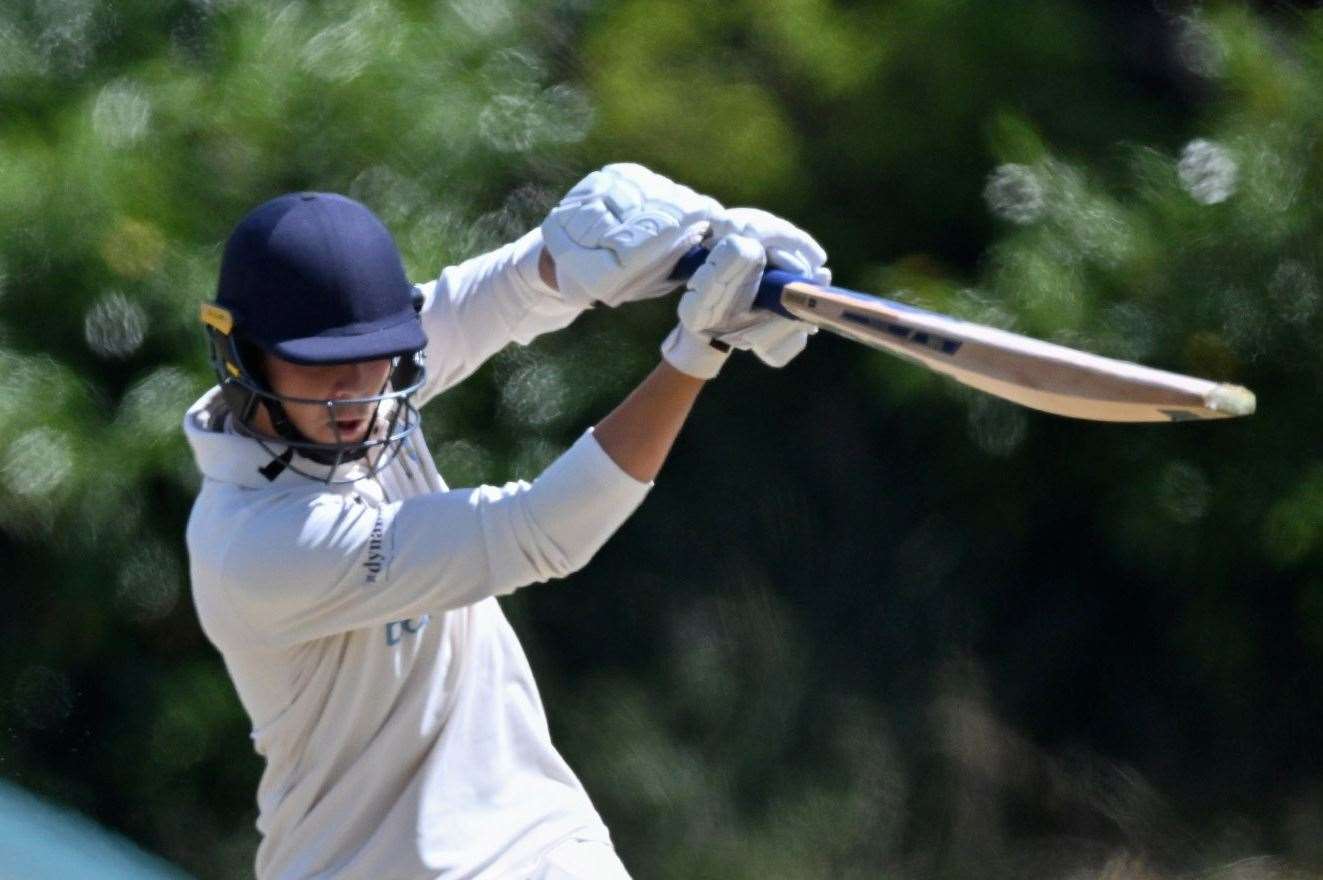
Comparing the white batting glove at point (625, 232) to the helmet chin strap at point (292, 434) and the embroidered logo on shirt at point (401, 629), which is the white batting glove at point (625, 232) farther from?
the embroidered logo on shirt at point (401, 629)

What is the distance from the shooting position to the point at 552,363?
161 inches

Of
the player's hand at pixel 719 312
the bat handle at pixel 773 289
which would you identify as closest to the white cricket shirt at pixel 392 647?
the player's hand at pixel 719 312

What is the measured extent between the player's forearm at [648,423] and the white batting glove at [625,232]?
167mm

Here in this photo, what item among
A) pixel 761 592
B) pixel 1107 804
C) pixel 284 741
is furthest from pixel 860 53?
pixel 284 741

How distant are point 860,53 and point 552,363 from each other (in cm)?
94

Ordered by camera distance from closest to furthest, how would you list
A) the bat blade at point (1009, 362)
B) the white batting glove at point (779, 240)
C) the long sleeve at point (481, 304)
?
the bat blade at point (1009, 362)
the white batting glove at point (779, 240)
the long sleeve at point (481, 304)

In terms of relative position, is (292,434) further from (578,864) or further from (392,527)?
(578,864)

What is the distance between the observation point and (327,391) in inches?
80.6

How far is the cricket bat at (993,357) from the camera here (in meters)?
1.90

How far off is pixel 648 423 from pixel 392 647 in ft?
1.25

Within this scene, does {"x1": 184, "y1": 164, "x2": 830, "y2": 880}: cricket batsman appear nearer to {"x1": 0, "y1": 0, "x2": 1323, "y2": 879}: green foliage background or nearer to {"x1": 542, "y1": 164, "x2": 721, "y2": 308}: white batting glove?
{"x1": 542, "y1": 164, "x2": 721, "y2": 308}: white batting glove

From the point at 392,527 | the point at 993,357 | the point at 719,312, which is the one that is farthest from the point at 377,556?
the point at 993,357

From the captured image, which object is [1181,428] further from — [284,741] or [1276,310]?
[284,741]

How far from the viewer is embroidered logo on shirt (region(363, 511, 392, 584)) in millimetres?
1952
